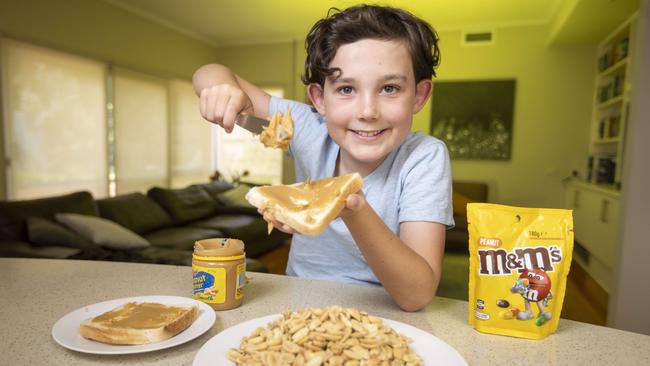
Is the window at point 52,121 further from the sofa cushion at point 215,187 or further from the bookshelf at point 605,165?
the bookshelf at point 605,165

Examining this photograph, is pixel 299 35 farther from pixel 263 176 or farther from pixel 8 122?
pixel 8 122

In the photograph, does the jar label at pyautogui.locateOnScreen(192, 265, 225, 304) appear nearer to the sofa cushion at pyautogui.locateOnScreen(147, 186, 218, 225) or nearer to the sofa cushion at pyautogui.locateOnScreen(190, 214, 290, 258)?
the sofa cushion at pyautogui.locateOnScreen(190, 214, 290, 258)

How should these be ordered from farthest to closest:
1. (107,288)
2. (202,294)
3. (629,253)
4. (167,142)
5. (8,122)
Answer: (167,142) < (8,122) < (629,253) < (107,288) < (202,294)

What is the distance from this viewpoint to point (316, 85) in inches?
42.9

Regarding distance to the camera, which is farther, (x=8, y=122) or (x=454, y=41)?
(x=454, y=41)

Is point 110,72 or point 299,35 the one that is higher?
point 299,35

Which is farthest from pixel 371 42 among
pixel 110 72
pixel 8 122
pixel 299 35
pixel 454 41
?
pixel 299 35

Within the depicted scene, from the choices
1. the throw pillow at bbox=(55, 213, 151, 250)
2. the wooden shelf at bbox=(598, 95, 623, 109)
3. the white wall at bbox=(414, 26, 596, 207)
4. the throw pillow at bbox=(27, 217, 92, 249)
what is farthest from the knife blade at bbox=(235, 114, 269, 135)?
the white wall at bbox=(414, 26, 596, 207)

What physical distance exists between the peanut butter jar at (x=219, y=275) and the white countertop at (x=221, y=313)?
0.03 m

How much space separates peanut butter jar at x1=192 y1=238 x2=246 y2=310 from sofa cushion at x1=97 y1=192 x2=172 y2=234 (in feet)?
11.7

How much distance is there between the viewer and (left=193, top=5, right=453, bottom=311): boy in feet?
2.88

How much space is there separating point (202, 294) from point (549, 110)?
19.2ft

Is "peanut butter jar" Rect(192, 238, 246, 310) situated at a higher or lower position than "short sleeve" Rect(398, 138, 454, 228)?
lower

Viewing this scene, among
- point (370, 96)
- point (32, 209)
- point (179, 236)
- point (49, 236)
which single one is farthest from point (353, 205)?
point (179, 236)
